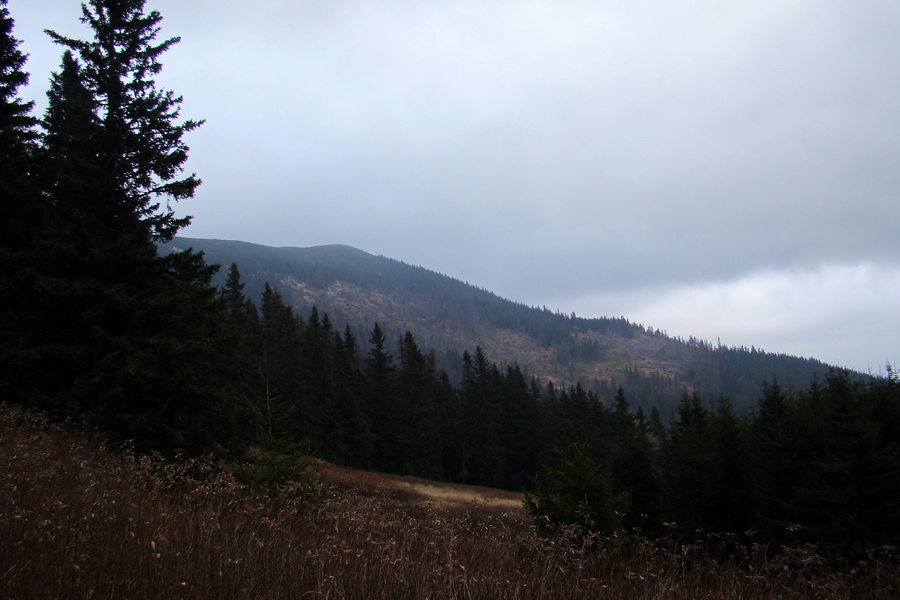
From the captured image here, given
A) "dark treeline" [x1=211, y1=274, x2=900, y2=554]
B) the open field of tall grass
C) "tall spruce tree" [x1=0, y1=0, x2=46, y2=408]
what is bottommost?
"dark treeline" [x1=211, y1=274, x2=900, y2=554]

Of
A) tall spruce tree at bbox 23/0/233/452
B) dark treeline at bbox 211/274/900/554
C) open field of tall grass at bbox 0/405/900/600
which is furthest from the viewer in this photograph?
dark treeline at bbox 211/274/900/554

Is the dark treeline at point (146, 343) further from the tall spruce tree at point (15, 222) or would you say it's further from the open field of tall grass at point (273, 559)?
the open field of tall grass at point (273, 559)

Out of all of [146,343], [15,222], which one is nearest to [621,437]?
[146,343]

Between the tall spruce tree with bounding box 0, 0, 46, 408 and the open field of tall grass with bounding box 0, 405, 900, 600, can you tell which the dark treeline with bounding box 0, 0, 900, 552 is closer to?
the tall spruce tree with bounding box 0, 0, 46, 408

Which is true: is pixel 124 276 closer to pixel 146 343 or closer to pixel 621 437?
pixel 146 343

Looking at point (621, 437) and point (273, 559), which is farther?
point (621, 437)

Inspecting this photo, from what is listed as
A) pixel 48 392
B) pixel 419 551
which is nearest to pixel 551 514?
pixel 419 551

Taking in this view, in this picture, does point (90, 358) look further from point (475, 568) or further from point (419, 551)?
point (475, 568)

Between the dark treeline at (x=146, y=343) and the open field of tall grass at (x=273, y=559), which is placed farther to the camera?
the dark treeline at (x=146, y=343)

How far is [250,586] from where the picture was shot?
2771 millimetres

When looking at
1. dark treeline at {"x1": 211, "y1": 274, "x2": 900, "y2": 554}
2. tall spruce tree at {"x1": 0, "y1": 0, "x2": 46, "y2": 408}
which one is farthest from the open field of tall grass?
tall spruce tree at {"x1": 0, "y1": 0, "x2": 46, "y2": 408}

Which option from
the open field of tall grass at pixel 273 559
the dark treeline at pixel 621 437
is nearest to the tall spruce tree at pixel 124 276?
the dark treeline at pixel 621 437

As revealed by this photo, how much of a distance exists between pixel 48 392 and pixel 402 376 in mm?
43891

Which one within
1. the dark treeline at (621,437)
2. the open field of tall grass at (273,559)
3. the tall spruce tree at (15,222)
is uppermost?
the tall spruce tree at (15,222)
